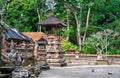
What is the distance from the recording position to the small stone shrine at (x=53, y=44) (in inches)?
1219

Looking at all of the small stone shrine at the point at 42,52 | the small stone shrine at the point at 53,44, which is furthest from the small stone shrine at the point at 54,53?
the small stone shrine at the point at 42,52

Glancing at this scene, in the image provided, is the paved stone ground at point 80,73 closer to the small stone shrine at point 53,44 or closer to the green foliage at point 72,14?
the small stone shrine at point 53,44

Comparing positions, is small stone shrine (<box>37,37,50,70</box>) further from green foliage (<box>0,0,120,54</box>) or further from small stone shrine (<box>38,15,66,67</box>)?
green foliage (<box>0,0,120,54</box>)

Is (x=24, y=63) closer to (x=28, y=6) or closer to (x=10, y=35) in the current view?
(x=10, y=35)

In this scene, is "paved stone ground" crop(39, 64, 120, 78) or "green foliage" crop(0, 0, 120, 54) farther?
"green foliage" crop(0, 0, 120, 54)

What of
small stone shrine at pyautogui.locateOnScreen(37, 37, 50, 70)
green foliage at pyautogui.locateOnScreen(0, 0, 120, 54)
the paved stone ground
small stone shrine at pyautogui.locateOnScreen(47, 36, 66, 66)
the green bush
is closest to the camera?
the paved stone ground

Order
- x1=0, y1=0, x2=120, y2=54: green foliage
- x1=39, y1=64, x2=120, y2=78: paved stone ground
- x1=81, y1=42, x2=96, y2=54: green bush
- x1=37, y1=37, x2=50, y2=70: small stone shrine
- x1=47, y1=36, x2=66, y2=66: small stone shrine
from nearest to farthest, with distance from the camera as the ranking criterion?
1. x1=39, y1=64, x2=120, y2=78: paved stone ground
2. x1=37, y1=37, x2=50, y2=70: small stone shrine
3. x1=47, y1=36, x2=66, y2=66: small stone shrine
4. x1=81, y1=42, x2=96, y2=54: green bush
5. x1=0, y1=0, x2=120, y2=54: green foliage

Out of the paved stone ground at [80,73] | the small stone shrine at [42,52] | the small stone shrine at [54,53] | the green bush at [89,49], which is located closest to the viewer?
the paved stone ground at [80,73]

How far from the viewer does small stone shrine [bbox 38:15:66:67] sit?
31.0 m

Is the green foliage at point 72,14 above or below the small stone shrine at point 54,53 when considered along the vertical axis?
above

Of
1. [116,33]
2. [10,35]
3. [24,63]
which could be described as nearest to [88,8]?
[116,33]

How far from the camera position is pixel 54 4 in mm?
53406

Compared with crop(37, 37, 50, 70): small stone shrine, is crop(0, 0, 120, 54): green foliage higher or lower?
higher

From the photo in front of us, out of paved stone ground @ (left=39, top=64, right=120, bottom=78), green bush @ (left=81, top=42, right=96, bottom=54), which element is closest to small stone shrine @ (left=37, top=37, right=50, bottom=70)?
paved stone ground @ (left=39, top=64, right=120, bottom=78)
